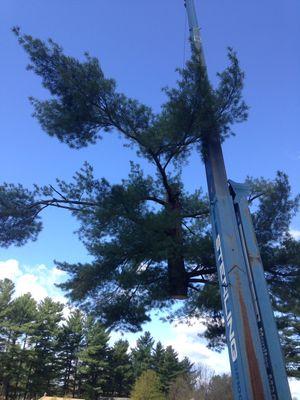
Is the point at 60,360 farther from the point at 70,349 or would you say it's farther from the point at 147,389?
the point at 147,389

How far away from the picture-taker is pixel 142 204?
30.0 ft

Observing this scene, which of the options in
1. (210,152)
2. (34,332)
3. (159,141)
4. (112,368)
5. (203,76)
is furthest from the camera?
(112,368)

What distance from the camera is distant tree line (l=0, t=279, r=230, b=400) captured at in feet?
136

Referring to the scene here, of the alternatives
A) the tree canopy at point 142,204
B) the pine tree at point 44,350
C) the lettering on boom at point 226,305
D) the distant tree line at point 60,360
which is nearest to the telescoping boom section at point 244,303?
the lettering on boom at point 226,305

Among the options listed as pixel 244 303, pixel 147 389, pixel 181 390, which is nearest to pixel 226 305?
pixel 244 303

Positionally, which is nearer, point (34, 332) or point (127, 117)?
point (127, 117)

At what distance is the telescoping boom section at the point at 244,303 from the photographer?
4.29 m

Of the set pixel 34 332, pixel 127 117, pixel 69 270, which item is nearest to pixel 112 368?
pixel 34 332

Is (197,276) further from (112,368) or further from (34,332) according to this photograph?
(112,368)

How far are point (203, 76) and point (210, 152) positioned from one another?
1907 millimetres

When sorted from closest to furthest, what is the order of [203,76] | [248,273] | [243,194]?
1. [248,273]
2. [243,194]
3. [203,76]

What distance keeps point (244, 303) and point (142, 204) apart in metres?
4.76

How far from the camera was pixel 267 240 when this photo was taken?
9.58m

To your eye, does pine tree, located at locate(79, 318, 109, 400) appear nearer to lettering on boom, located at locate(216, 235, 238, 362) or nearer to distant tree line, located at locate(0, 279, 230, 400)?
distant tree line, located at locate(0, 279, 230, 400)
